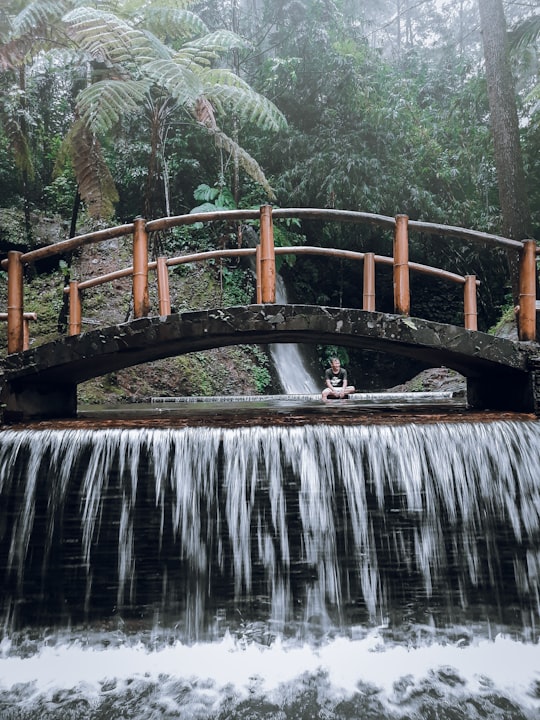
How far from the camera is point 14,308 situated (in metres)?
5.55

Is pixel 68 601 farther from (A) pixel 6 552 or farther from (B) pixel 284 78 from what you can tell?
(B) pixel 284 78

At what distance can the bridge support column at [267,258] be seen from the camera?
17.5 feet

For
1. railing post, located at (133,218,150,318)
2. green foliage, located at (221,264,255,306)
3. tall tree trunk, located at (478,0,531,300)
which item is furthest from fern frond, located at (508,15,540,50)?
railing post, located at (133,218,150,318)

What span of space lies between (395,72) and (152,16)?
9.31 m

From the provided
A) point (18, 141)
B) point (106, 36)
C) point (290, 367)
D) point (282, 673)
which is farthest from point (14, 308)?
point (290, 367)

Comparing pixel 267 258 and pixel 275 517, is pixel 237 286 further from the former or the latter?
pixel 275 517

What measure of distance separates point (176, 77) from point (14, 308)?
661cm

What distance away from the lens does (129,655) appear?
3781mm

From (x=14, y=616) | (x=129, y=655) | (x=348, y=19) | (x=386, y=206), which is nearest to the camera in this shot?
(x=129, y=655)

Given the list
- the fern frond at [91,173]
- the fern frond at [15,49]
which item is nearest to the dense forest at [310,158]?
the fern frond at [15,49]

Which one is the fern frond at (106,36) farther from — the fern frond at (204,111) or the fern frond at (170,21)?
the fern frond at (204,111)

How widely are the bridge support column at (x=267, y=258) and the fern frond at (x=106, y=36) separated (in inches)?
263

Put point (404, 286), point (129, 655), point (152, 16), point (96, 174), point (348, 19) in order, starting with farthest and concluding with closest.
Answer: point (348, 19), point (152, 16), point (96, 174), point (404, 286), point (129, 655)

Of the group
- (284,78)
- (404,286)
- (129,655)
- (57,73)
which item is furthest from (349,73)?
(129,655)
